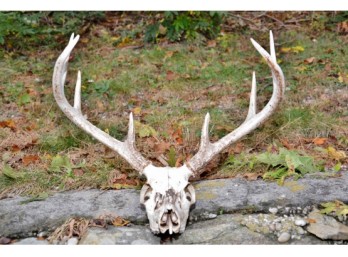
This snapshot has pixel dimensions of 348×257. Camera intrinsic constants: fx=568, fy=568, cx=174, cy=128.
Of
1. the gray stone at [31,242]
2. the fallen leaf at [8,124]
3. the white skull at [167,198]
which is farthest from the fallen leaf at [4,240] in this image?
the fallen leaf at [8,124]

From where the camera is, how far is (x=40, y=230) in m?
4.86

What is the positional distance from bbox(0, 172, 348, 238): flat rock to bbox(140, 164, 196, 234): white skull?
0.86 feet

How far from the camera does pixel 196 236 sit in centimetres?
466

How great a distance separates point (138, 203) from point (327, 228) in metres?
1.63

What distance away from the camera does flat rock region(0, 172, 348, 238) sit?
16.1ft

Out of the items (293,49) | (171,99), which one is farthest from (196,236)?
(293,49)

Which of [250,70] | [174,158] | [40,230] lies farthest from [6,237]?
[250,70]

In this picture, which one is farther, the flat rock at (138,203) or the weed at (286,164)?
the weed at (286,164)

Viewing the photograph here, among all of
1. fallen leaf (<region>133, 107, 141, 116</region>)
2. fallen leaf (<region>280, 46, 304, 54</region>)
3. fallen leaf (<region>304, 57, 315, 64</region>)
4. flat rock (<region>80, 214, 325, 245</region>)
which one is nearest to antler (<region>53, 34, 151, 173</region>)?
flat rock (<region>80, 214, 325, 245</region>)

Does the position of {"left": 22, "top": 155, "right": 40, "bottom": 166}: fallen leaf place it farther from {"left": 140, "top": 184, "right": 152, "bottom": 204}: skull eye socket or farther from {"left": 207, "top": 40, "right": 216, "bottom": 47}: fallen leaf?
{"left": 207, "top": 40, "right": 216, "bottom": 47}: fallen leaf

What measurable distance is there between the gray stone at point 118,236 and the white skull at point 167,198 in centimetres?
12

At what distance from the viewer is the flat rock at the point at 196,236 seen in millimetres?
4594

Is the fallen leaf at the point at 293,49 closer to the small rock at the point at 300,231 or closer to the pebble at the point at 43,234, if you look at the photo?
the small rock at the point at 300,231

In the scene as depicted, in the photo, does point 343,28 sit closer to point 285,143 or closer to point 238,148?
point 285,143
